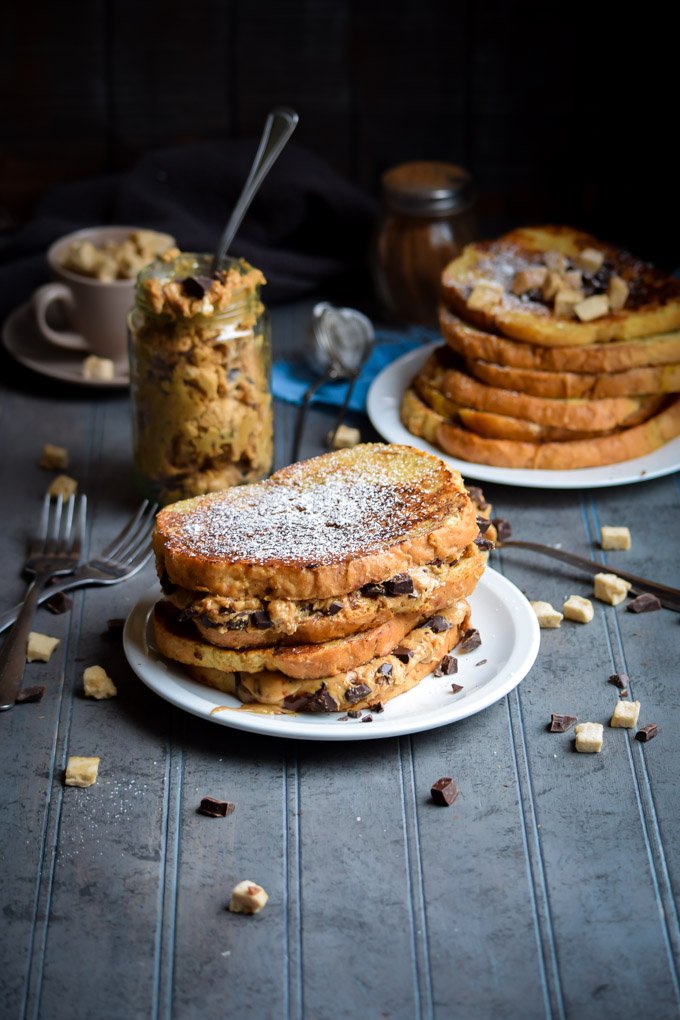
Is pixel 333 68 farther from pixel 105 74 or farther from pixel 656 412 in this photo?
pixel 656 412

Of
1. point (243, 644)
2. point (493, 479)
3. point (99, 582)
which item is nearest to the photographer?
point (243, 644)

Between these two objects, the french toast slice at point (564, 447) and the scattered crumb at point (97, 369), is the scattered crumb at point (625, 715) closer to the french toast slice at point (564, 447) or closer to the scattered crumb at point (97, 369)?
the french toast slice at point (564, 447)

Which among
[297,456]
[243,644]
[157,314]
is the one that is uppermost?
[157,314]

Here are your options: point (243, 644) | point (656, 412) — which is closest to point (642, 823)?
point (243, 644)

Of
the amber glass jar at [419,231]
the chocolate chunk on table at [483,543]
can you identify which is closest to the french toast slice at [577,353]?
the amber glass jar at [419,231]

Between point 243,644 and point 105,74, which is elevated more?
point 105,74

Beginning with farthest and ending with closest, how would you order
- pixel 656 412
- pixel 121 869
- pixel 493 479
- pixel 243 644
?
pixel 656 412 → pixel 493 479 → pixel 243 644 → pixel 121 869
